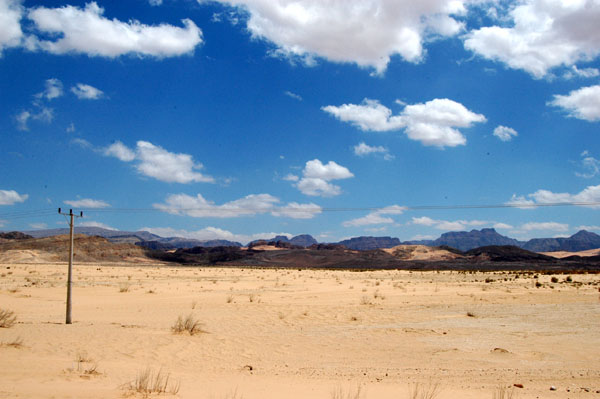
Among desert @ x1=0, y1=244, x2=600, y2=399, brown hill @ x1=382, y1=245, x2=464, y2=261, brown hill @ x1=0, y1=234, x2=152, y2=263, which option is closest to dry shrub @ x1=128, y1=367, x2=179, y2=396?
desert @ x1=0, y1=244, x2=600, y2=399

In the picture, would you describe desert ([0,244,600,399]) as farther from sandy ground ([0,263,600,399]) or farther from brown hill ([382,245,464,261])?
brown hill ([382,245,464,261])

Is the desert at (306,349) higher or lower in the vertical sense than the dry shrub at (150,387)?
lower

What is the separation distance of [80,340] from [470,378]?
11918mm

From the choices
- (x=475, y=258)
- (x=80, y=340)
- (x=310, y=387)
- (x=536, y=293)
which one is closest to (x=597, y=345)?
(x=310, y=387)

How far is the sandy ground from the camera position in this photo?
381 inches

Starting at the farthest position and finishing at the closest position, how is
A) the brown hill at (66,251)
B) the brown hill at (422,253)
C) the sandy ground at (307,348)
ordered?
the brown hill at (422,253)
the brown hill at (66,251)
the sandy ground at (307,348)

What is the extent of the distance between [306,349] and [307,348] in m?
Answer: 0.15

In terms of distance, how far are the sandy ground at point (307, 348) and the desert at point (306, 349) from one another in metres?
0.04

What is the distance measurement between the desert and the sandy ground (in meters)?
0.04

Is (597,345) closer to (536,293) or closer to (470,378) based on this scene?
(470,378)

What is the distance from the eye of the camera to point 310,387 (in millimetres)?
9789

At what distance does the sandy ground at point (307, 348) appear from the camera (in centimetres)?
968

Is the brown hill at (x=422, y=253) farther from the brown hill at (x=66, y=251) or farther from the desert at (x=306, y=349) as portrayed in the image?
the desert at (x=306, y=349)

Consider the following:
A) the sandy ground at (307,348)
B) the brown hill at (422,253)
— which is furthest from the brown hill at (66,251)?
the sandy ground at (307,348)
